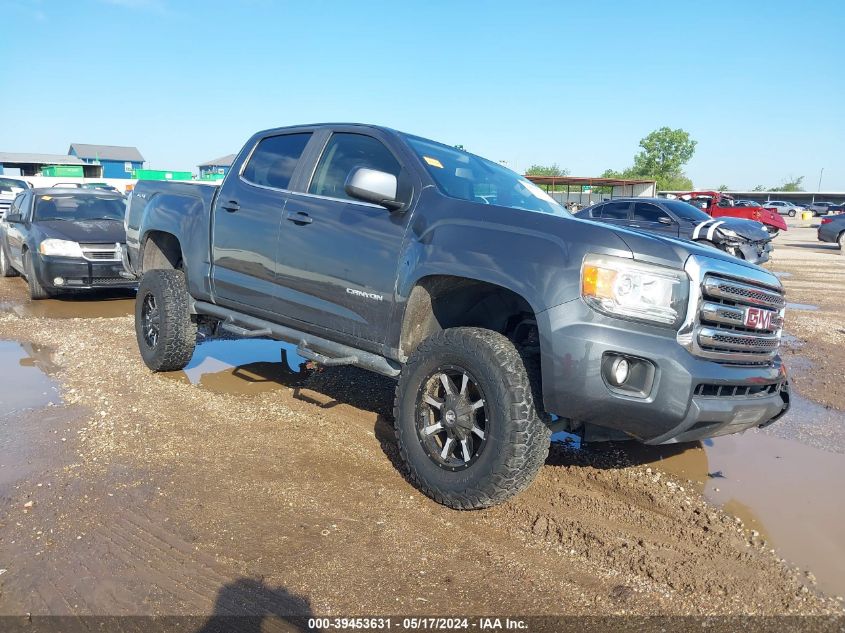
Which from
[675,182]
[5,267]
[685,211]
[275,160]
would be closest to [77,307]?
[5,267]

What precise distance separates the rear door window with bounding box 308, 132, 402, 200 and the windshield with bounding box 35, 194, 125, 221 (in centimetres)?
702

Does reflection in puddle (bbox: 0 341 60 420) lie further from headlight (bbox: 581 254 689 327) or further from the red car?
the red car

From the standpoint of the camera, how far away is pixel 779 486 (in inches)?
151

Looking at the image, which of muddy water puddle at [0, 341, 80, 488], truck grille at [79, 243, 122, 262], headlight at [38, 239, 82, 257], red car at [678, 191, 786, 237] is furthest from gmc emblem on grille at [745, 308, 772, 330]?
red car at [678, 191, 786, 237]

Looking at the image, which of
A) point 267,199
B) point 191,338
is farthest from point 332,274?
point 191,338

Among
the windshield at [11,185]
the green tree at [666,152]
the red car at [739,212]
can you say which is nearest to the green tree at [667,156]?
the green tree at [666,152]

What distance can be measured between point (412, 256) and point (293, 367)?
3009 mm

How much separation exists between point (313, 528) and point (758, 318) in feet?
8.01

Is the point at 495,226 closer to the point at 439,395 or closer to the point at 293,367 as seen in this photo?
the point at 439,395

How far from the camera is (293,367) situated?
6203 mm

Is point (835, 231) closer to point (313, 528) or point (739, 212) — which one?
point (739, 212)

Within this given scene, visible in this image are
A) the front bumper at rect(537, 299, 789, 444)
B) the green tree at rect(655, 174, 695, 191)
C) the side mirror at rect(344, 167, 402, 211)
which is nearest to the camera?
the front bumper at rect(537, 299, 789, 444)

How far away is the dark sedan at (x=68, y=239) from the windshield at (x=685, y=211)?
11019 mm

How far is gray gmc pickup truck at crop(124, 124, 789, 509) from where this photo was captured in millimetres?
2895
